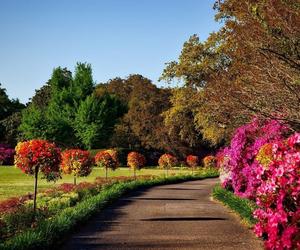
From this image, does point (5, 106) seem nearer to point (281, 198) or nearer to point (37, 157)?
point (37, 157)

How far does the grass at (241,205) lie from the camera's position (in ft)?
44.5

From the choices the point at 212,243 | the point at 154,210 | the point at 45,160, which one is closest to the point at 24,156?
the point at 45,160

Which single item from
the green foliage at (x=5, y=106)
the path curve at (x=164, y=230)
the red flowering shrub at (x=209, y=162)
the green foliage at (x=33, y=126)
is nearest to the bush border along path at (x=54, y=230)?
the path curve at (x=164, y=230)

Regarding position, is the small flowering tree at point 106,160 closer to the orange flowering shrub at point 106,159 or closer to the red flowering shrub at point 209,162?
the orange flowering shrub at point 106,159

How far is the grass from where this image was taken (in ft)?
44.5

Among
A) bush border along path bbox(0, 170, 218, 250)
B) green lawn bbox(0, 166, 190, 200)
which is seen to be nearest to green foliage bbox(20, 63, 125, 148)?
green lawn bbox(0, 166, 190, 200)

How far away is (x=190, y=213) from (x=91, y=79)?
6472cm

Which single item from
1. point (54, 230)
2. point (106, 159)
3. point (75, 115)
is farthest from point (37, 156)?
point (75, 115)

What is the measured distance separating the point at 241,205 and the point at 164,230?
4229 millimetres

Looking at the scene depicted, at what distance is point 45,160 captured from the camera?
54.9 feet

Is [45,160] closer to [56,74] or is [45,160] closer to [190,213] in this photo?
[190,213]

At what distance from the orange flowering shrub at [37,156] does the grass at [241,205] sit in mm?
6010

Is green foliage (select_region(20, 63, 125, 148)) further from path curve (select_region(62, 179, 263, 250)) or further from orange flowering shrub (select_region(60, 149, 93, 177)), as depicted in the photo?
path curve (select_region(62, 179, 263, 250))

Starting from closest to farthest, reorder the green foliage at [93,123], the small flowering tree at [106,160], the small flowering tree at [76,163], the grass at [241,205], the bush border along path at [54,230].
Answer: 1. the bush border along path at [54,230]
2. the grass at [241,205]
3. the small flowering tree at [76,163]
4. the small flowering tree at [106,160]
5. the green foliage at [93,123]
